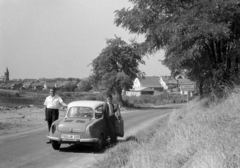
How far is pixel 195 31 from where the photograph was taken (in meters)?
13.5

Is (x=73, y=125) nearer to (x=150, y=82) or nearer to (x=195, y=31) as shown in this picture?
(x=195, y=31)

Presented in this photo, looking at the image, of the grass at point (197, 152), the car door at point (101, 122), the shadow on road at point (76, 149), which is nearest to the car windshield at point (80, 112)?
the car door at point (101, 122)

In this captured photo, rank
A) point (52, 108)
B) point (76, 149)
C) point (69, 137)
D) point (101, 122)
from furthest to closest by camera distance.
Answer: point (52, 108) → point (101, 122) → point (76, 149) → point (69, 137)

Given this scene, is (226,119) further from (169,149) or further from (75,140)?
(75,140)

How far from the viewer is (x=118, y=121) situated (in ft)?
35.2

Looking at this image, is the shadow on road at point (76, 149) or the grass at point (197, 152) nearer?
the grass at point (197, 152)

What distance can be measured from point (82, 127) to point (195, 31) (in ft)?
23.3

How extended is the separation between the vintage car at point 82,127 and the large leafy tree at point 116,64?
29.6 meters

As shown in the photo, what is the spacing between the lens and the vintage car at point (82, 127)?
9.16 meters

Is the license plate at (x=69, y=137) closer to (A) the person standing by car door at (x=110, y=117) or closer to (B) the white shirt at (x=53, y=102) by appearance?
(A) the person standing by car door at (x=110, y=117)

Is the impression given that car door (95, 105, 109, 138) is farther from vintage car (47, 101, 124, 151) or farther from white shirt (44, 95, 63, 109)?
white shirt (44, 95, 63, 109)

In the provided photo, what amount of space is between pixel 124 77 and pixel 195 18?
25.6 metres

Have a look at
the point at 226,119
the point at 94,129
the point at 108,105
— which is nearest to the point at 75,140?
the point at 94,129

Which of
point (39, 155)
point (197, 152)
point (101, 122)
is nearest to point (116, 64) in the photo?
point (101, 122)
